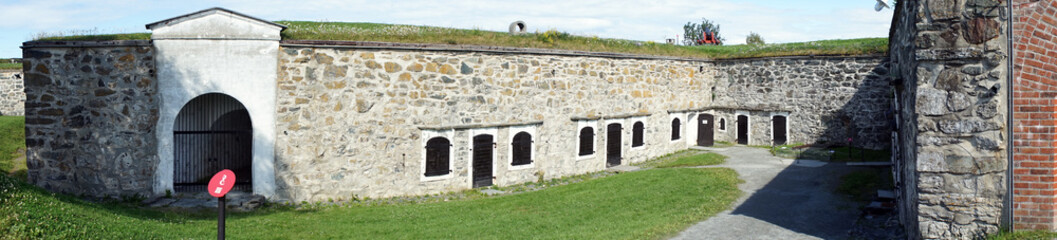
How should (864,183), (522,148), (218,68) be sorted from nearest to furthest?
(218,68) < (864,183) < (522,148)

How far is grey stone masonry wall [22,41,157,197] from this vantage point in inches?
476

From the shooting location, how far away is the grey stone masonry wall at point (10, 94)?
23.3 metres

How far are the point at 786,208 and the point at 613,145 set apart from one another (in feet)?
24.6

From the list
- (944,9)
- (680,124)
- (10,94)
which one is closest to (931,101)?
(944,9)

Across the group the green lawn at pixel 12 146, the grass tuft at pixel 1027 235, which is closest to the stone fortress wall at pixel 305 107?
the green lawn at pixel 12 146

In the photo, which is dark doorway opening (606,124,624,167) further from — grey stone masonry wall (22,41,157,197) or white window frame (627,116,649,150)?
grey stone masonry wall (22,41,157,197)

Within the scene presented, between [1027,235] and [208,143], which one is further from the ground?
[208,143]

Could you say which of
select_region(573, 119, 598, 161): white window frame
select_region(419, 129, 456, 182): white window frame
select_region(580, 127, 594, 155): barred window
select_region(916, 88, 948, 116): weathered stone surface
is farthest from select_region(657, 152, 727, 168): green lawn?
select_region(916, 88, 948, 116): weathered stone surface

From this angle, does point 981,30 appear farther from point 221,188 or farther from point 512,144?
point 512,144

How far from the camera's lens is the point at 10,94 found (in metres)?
23.4

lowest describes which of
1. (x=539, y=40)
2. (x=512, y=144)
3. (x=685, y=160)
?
(x=685, y=160)

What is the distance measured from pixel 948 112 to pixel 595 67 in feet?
36.3

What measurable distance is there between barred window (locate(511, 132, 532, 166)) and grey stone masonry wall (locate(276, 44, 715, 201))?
0.58 feet

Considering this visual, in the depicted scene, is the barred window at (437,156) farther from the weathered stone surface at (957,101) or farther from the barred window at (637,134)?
the weathered stone surface at (957,101)
